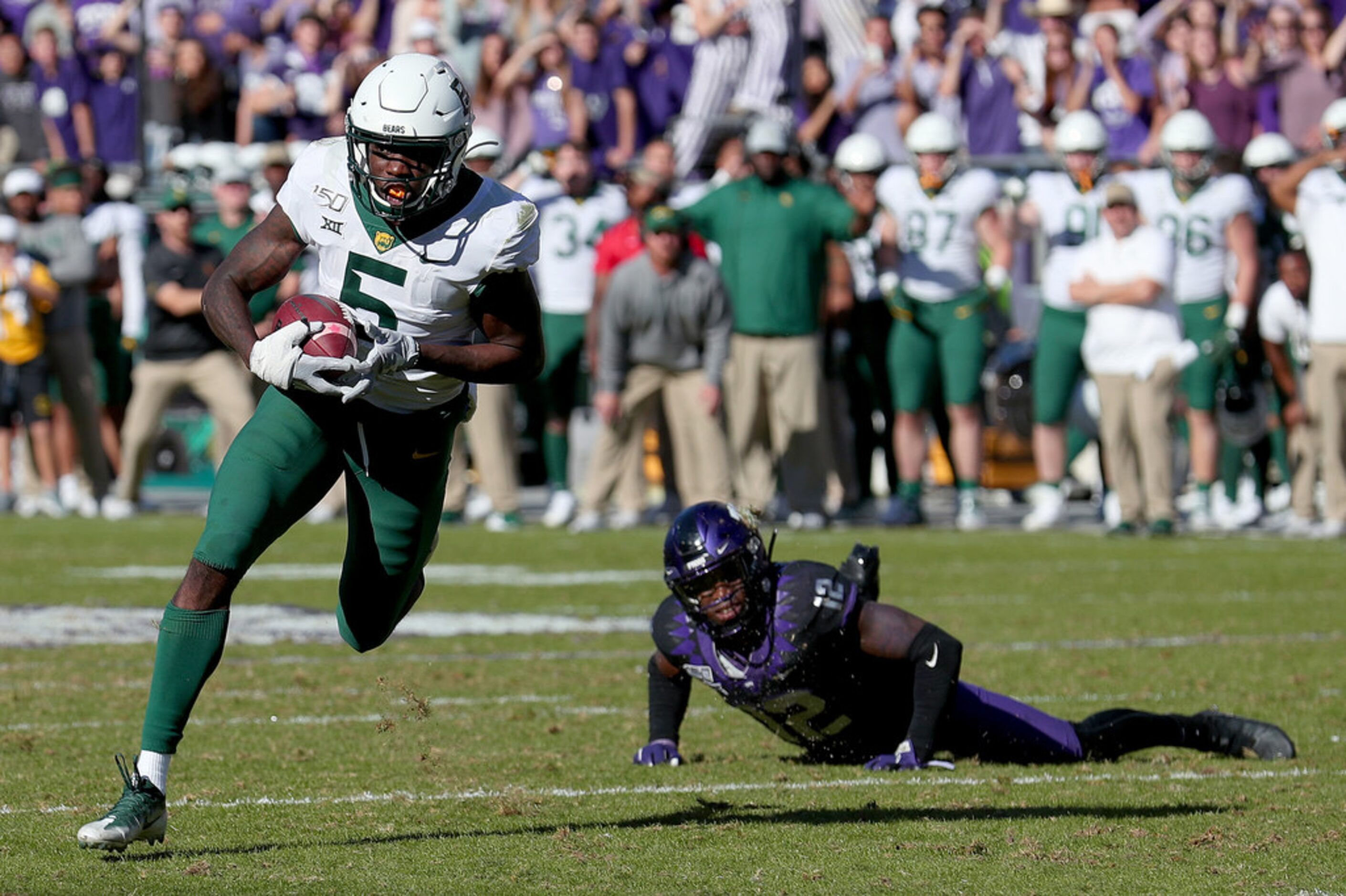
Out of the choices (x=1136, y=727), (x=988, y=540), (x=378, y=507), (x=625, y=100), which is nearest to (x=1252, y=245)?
(x=988, y=540)

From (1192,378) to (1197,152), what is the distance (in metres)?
1.26

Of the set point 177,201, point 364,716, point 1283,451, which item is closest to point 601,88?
point 177,201

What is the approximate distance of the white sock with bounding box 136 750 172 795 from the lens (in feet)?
13.9

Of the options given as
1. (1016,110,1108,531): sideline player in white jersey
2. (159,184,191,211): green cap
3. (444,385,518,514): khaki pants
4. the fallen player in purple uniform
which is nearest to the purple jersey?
the fallen player in purple uniform

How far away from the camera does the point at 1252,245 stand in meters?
11.9

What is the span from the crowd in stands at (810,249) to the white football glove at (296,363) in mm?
7149

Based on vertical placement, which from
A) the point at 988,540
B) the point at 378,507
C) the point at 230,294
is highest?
the point at 230,294

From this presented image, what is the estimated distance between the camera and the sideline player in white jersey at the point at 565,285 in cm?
1259

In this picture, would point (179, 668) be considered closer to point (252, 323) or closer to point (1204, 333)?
point (252, 323)

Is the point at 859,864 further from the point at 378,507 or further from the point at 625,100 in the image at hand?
the point at 625,100

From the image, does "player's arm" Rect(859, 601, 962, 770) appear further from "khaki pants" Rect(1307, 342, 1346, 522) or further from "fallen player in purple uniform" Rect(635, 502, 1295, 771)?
"khaki pants" Rect(1307, 342, 1346, 522)

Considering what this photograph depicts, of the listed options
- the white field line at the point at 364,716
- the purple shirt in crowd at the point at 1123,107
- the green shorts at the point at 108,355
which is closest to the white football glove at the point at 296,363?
the white field line at the point at 364,716

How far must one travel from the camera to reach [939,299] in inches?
476

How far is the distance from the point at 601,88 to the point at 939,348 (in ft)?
11.8
